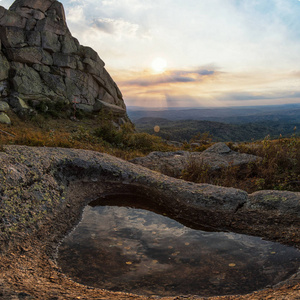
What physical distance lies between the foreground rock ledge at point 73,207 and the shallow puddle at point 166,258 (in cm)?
25

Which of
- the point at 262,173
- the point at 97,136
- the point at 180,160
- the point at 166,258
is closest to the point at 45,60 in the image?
the point at 97,136

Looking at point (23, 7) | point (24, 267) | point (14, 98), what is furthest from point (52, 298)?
point (23, 7)

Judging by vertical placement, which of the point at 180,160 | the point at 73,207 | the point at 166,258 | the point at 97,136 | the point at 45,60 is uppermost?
the point at 45,60

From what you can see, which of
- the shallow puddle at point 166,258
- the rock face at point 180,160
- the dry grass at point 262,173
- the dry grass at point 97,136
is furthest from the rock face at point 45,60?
the shallow puddle at point 166,258

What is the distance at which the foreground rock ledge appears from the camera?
2.76 metres

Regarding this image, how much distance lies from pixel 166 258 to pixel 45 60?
2588cm

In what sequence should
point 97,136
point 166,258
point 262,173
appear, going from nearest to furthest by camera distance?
point 166,258
point 262,173
point 97,136

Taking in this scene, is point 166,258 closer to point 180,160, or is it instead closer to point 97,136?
point 180,160

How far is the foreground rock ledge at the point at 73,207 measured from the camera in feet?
9.05

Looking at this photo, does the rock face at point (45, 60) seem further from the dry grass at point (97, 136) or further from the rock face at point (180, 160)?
the rock face at point (180, 160)

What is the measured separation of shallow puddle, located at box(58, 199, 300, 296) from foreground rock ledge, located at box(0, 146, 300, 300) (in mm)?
254

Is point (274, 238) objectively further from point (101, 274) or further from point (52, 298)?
point (52, 298)

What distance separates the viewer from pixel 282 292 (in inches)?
106

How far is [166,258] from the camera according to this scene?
→ 3.69 m
